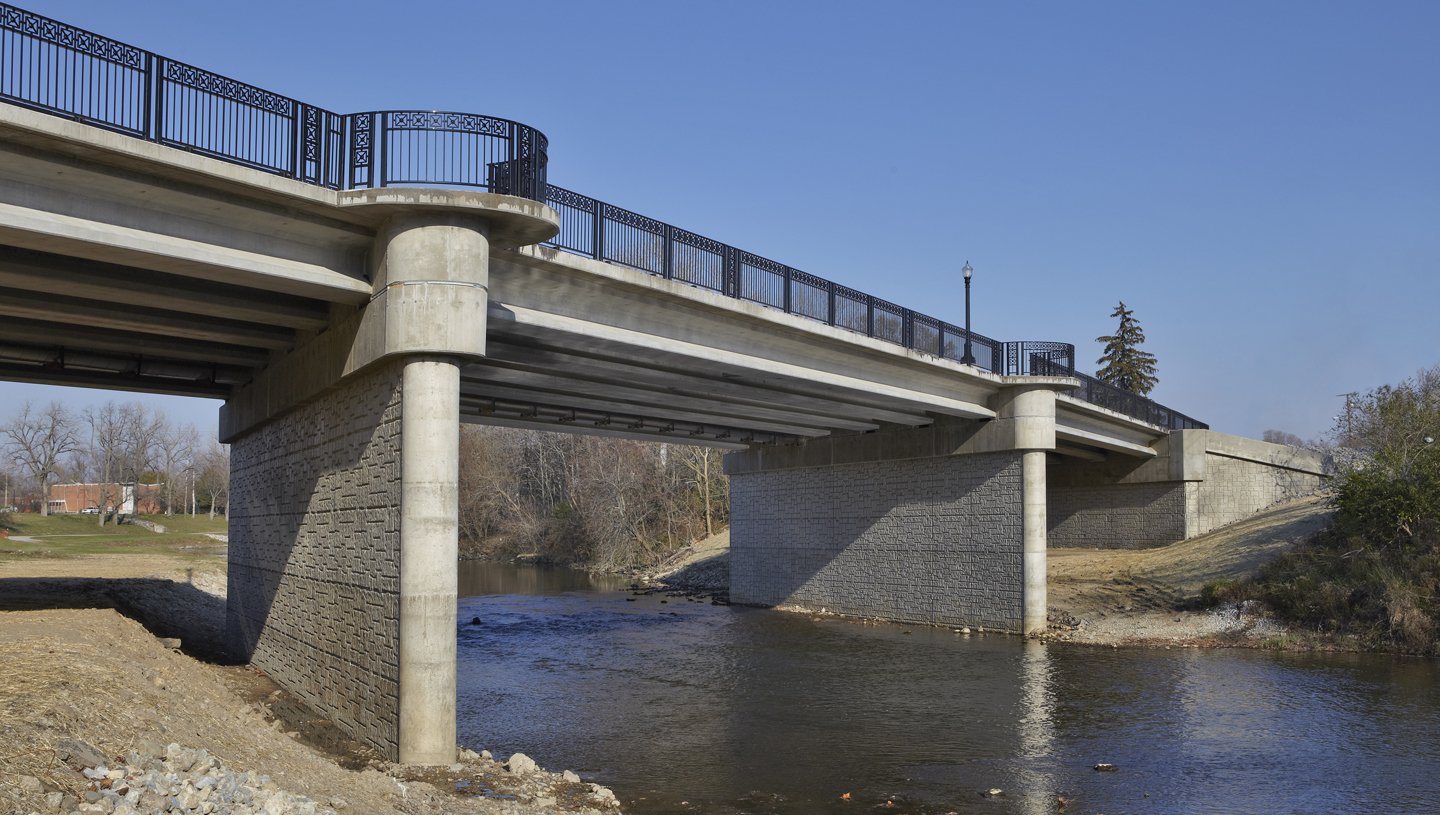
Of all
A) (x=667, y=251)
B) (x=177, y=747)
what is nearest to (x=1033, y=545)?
(x=667, y=251)

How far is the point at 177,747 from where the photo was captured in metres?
8.06

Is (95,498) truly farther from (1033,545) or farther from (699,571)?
(1033,545)

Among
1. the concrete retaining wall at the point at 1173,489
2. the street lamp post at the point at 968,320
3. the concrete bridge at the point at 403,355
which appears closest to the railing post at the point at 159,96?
the concrete bridge at the point at 403,355

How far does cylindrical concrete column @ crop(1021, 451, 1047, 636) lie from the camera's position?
25.9 meters

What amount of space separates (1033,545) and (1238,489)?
1739 centimetres

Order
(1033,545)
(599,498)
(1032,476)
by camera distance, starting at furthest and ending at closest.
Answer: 1. (599,498)
2. (1032,476)
3. (1033,545)

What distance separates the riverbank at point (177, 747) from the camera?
6.69 meters

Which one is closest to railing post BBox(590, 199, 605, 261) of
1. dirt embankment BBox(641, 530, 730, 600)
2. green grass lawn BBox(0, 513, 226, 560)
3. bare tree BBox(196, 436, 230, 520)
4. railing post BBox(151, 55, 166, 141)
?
railing post BBox(151, 55, 166, 141)

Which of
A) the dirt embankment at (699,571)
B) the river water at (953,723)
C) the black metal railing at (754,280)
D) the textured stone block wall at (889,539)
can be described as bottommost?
the dirt embankment at (699,571)

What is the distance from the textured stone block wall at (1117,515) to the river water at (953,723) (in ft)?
45.7

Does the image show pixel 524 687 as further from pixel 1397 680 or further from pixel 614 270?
pixel 1397 680

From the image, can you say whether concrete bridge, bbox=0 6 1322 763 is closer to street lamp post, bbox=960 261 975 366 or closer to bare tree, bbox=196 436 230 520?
street lamp post, bbox=960 261 975 366

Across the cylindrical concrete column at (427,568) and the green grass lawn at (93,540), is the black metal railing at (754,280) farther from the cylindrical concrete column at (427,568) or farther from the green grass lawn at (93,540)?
the green grass lawn at (93,540)

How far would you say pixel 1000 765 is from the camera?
1300 cm
